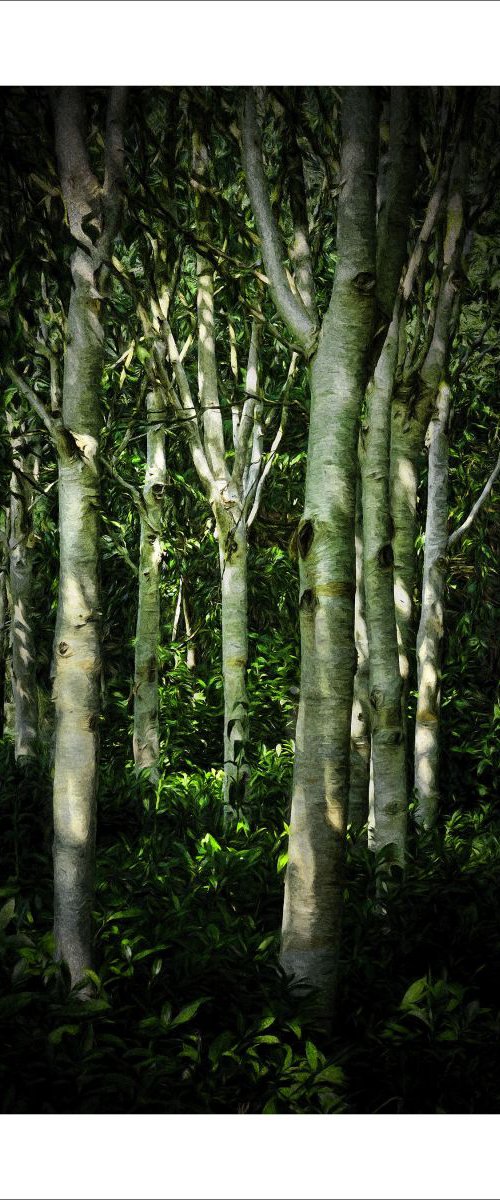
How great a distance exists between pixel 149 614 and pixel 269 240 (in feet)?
15.5

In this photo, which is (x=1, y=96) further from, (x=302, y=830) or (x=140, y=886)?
(x=140, y=886)

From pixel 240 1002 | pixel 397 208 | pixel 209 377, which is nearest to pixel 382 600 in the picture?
pixel 397 208

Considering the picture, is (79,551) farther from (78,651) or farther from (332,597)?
(332,597)

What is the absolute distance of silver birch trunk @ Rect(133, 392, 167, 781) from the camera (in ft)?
27.5

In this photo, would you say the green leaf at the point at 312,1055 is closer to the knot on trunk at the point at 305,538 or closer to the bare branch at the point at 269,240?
the knot on trunk at the point at 305,538

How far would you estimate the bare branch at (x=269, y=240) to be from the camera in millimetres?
3971

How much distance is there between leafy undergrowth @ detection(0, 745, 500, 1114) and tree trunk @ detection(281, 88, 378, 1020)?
27 cm

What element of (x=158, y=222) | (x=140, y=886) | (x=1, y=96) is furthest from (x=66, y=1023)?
(x=158, y=222)

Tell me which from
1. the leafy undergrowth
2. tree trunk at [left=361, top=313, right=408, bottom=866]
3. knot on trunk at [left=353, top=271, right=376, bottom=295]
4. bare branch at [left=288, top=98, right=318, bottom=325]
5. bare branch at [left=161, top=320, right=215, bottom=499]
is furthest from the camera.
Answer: bare branch at [left=161, top=320, right=215, bottom=499]

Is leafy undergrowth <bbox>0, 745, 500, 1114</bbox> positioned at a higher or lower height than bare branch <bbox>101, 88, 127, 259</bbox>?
lower

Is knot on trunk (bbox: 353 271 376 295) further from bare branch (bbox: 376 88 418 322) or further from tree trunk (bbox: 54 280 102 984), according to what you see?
tree trunk (bbox: 54 280 102 984)

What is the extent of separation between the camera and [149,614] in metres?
8.43

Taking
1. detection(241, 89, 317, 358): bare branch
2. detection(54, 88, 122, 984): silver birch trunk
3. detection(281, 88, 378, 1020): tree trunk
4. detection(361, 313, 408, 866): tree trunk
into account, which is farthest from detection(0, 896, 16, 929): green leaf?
detection(241, 89, 317, 358): bare branch
